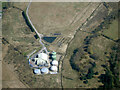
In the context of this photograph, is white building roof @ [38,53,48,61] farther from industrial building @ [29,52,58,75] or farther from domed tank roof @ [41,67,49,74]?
domed tank roof @ [41,67,49,74]

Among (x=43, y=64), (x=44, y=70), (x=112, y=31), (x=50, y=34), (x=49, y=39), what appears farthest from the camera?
(x=50, y=34)

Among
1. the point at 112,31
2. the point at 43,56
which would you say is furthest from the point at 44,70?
the point at 112,31

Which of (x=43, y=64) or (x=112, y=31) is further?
(x=112, y=31)

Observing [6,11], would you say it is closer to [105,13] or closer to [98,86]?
[105,13]

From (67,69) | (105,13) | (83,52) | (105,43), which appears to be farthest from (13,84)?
(105,13)

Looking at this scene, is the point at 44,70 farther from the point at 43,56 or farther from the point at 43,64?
the point at 43,56

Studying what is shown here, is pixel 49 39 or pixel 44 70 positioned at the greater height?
pixel 49 39

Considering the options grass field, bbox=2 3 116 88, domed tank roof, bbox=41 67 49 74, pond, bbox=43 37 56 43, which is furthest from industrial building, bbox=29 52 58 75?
pond, bbox=43 37 56 43

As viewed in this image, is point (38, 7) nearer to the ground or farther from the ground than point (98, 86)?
farther from the ground
